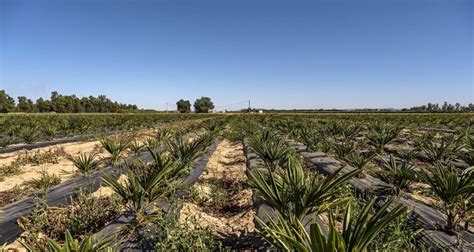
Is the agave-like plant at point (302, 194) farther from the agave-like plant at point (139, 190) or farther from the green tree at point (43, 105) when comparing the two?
the green tree at point (43, 105)

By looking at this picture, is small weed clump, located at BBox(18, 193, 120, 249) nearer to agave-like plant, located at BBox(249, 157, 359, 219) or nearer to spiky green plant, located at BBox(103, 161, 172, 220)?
spiky green plant, located at BBox(103, 161, 172, 220)

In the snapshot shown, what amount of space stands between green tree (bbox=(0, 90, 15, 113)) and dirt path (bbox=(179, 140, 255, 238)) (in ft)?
229

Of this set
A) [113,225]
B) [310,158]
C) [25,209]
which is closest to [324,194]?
[113,225]

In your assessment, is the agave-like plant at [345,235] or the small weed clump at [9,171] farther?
the small weed clump at [9,171]

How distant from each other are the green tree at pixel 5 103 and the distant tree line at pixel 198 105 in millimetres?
47296

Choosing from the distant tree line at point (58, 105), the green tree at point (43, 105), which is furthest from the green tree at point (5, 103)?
the green tree at point (43, 105)

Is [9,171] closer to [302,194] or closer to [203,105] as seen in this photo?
[302,194]

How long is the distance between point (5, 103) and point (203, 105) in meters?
55.7

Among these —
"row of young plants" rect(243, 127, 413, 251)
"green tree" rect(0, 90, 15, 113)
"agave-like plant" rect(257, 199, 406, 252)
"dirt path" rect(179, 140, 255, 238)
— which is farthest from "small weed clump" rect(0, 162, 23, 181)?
"green tree" rect(0, 90, 15, 113)

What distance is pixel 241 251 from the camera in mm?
2818

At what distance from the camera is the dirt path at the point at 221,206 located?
3.44m

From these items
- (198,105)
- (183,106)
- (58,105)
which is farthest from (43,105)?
(198,105)

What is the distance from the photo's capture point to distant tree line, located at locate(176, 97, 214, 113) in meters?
101

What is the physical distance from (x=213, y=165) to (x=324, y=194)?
4972 millimetres
